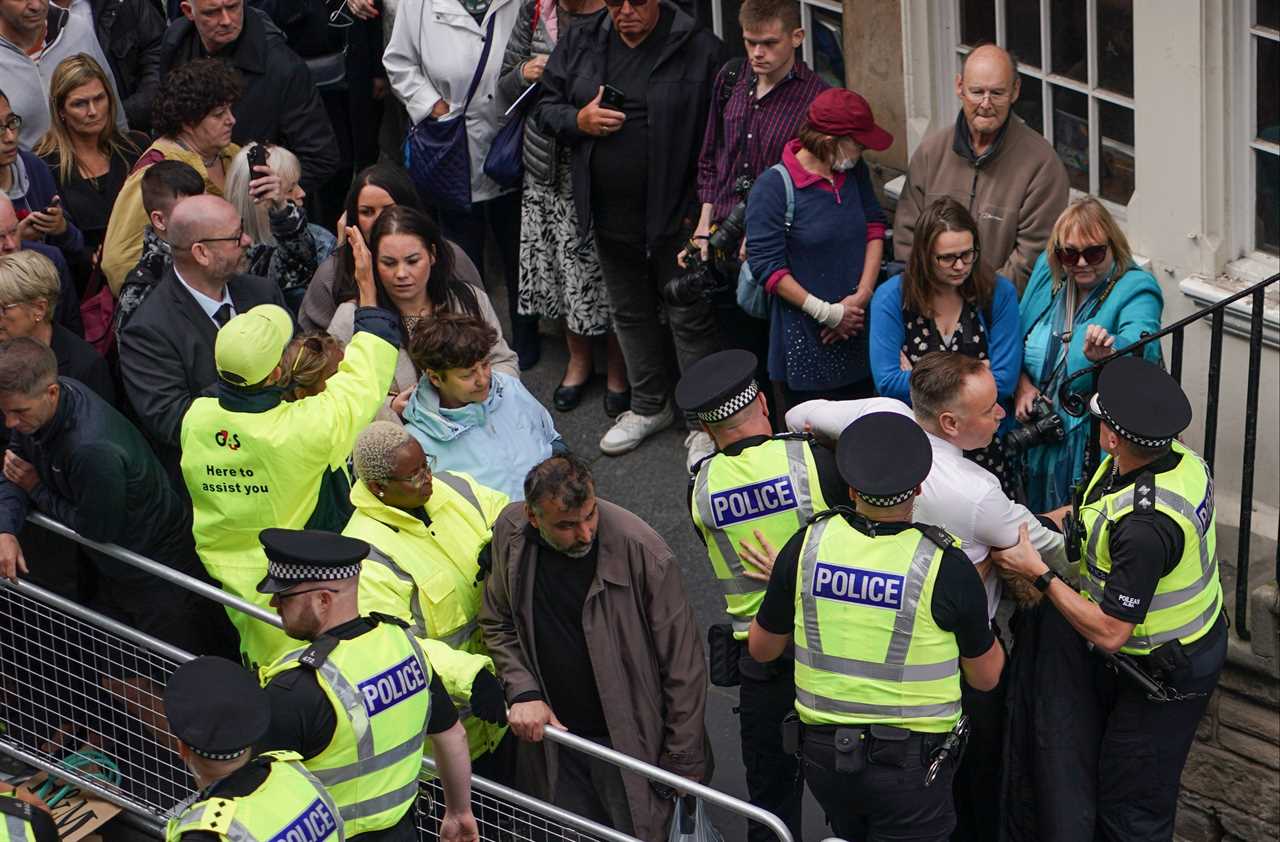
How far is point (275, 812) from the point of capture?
416 centimetres

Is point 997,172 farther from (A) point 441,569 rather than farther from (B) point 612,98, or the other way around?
(A) point 441,569

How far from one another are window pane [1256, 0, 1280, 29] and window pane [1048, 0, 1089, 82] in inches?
29.5

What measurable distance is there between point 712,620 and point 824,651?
2360 mm

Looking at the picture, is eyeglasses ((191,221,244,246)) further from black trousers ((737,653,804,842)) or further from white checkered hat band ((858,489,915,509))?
white checkered hat band ((858,489,915,509))

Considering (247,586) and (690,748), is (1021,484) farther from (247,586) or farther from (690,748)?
(247,586)

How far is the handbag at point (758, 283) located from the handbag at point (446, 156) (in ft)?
5.22

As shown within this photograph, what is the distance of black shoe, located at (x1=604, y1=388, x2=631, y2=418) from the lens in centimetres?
843

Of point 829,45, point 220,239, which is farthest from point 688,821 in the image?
point 829,45

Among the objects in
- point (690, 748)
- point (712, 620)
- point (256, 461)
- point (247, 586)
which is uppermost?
point (256, 461)

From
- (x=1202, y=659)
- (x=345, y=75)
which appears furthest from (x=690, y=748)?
(x=345, y=75)

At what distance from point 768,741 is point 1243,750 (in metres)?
1.87

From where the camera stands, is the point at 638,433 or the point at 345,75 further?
the point at 345,75

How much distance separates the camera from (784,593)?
5.08 m

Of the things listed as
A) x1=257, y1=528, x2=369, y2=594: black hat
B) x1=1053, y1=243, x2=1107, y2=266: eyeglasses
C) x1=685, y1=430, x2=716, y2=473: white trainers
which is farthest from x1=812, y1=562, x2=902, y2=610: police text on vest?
x1=685, y1=430, x2=716, y2=473: white trainers
